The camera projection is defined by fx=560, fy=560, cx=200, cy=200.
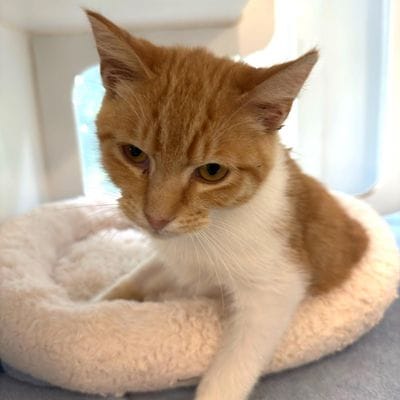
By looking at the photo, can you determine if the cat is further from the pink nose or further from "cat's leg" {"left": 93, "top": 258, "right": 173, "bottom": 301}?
"cat's leg" {"left": 93, "top": 258, "right": 173, "bottom": 301}

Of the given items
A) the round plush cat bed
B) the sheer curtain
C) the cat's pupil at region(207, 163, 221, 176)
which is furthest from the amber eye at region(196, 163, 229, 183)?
the sheer curtain

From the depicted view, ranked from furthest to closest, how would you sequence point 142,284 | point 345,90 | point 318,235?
point 345,90 → point 142,284 → point 318,235

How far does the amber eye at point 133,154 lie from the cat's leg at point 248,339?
14.0 inches

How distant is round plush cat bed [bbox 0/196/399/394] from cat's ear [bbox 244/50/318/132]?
0.44 metres

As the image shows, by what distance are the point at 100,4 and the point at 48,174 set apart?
2.25 feet

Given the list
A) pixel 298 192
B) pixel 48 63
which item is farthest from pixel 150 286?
pixel 48 63

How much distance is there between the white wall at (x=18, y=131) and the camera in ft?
5.19

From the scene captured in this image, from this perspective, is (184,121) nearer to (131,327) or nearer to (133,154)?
(133,154)

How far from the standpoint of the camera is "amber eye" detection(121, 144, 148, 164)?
1031 millimetres

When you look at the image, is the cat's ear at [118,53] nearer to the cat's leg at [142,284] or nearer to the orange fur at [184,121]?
the orange fur at [184,121]

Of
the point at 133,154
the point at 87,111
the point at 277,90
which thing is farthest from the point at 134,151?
the point at 87,111

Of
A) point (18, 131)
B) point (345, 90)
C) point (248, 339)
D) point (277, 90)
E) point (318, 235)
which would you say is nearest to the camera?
point (277, 90)

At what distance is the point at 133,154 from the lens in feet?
3.43

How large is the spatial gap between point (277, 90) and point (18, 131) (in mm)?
1001
